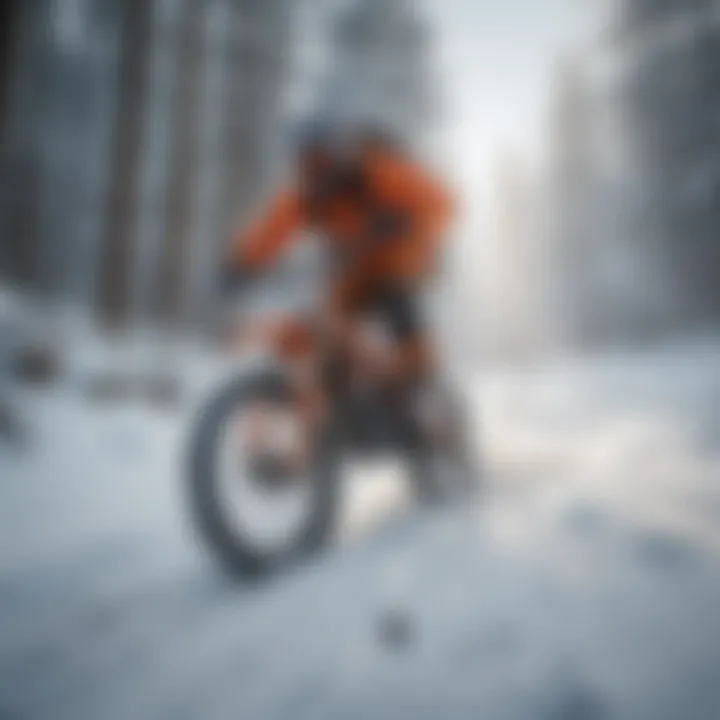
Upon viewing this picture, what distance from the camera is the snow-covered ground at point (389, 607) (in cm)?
130

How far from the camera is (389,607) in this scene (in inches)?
68.6

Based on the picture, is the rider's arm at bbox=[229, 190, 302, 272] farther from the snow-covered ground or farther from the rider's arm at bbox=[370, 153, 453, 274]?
the snow-covered ground

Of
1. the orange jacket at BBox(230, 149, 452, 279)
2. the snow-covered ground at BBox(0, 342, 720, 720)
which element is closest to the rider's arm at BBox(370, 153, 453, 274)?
the orange jacket at BBox(230, 149, 452, 279)

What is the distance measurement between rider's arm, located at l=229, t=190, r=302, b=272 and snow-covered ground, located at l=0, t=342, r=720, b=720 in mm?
1294

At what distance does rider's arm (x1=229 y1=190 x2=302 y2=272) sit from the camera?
97.3 inches

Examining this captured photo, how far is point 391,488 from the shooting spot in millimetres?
3443

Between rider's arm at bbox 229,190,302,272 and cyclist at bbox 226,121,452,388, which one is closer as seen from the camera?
cyclist at bbox 226,121,452,388

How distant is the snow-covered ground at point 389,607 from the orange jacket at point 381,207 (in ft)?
3.99

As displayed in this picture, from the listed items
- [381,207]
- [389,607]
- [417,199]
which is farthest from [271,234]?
[389,607]

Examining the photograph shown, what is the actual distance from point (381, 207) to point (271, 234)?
526mm

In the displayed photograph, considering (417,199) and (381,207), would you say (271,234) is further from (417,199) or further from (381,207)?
(417,199)

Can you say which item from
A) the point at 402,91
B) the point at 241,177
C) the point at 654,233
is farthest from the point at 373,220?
the point at 654,233

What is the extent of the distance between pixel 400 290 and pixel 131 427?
2897 mm

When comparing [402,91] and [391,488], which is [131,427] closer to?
[391,488]
